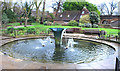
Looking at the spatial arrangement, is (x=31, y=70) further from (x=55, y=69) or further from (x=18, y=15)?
(x=18, y=15)

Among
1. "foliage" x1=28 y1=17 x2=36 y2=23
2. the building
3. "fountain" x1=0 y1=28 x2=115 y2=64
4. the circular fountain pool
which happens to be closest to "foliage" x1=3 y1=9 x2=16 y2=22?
"foliage" x1=28 y1=17 x2=36 y2=23

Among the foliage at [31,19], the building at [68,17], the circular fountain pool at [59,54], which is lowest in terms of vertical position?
the circular fountain pool at [59,54]

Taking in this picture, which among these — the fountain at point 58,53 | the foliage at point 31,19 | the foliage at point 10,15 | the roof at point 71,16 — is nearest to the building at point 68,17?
the roof at point 71,16

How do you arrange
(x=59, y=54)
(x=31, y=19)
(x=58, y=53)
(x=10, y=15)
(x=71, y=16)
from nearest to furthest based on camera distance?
(x=59, y=54)
(x=58, y=53)
(x=10, y=15)
(x=31, y=19)
(x=71, y=16)

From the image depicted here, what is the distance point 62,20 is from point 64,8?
9.38m

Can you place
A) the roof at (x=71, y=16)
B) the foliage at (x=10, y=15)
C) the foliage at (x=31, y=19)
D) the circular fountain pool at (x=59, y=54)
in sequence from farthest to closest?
the roof at (x=71, y=16) < the foliage at (x=31, y=19) < the foliage at (x=10, y=15) < the circular fountain pool at (x=59, y=54)

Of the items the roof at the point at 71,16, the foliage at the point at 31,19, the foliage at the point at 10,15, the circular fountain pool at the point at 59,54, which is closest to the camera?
the circular fountain pool at the point at 59,54

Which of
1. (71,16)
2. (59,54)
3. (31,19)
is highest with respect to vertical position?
(71,16)

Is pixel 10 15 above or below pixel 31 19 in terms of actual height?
above

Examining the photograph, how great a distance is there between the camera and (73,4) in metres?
51.0

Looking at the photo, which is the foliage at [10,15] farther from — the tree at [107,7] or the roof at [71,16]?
the tree at [107,7]

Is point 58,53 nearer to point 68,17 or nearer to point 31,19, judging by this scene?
point 31,19

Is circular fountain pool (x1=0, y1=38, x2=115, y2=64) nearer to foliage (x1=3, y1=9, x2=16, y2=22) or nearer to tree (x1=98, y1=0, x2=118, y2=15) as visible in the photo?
foliage (x1=3, y1=9, x2=16, y2=22)

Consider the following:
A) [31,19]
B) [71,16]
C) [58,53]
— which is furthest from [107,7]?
[58,53]
